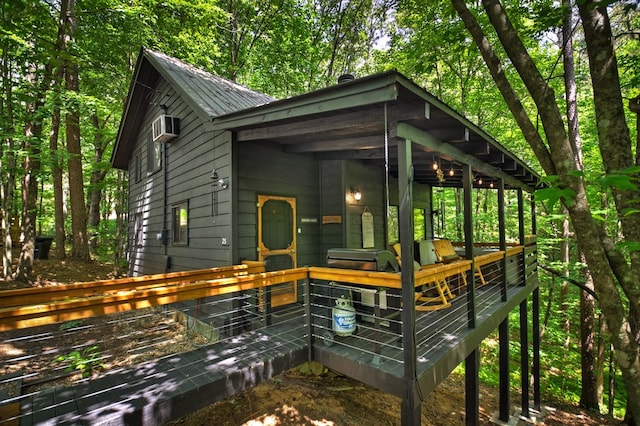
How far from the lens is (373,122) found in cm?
312

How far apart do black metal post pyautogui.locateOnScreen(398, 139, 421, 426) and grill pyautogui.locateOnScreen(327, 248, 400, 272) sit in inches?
36.0

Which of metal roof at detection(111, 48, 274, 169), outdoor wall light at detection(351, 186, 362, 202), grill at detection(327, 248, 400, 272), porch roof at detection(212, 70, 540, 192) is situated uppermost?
metal roof at detection(111, 48, 274, 169)

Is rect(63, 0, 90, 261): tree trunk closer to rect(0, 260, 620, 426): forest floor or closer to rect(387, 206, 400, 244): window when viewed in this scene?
rect(0, 260, 620, 426): forest floor

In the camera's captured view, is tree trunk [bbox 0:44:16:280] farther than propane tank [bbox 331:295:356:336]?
Yes

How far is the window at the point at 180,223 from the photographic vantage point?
6531 millimetres

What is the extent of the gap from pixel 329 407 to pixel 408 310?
256 centimetres

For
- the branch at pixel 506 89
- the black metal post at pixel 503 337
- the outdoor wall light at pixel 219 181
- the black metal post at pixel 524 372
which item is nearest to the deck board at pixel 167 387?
the outdoor wall light at pixel 219 181

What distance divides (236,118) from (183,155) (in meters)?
2.94

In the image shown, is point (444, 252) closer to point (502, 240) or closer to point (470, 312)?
point (502, 240)

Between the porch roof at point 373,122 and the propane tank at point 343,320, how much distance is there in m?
1.85

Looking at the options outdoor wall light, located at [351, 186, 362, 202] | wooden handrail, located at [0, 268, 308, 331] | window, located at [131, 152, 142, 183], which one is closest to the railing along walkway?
wooden handrail, located at [0, 268, 308, 331]

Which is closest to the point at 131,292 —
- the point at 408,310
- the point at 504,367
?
the point at 408,310

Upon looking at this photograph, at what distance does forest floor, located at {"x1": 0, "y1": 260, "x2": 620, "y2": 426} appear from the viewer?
12.8ft

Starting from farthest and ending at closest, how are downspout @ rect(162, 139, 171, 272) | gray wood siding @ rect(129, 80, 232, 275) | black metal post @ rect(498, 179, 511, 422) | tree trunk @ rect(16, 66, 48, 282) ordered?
tree trunk @ rect(16, 66, 48, 282) → downspout @ rect(162, 139, 171, 272) → gray wood siding @ rect(129, 80, 232, 275) → black metal post @ rect(498, 179, 511, 422)
